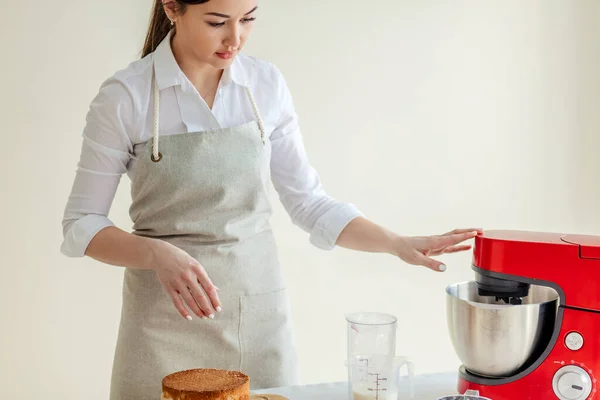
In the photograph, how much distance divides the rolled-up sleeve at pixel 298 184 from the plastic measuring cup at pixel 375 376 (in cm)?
50

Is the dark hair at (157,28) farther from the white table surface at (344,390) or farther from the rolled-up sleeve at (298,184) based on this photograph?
the white table surface at (344,390)

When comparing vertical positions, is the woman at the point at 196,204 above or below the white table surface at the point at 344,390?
above

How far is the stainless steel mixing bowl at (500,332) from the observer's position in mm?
1283

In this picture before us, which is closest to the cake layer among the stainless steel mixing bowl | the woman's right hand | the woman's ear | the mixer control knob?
the woman's right hand

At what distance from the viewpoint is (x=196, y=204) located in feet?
5.43

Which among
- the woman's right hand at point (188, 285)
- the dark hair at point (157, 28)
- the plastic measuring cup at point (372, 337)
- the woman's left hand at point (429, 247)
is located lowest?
the plastic measuring cup at point (372, 337)

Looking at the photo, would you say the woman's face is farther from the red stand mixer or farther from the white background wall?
the white background wall

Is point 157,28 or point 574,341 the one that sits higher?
point 157,28

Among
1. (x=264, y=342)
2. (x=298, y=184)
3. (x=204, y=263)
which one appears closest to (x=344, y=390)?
(x=264, y=342)

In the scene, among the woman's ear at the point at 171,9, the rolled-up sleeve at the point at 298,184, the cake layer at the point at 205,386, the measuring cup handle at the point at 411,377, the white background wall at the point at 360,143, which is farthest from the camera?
the white background wall at the point at 360,143

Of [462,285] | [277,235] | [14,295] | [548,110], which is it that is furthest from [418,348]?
[462,285]

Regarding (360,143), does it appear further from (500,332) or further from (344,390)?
(500,332)

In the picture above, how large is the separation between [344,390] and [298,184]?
1.79 feet

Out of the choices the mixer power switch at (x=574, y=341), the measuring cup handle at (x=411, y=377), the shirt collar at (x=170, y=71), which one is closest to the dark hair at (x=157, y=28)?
the shirt collar at (x=170, y=71)
